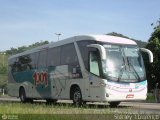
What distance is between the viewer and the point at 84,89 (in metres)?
19.1

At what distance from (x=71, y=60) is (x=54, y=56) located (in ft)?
7.50

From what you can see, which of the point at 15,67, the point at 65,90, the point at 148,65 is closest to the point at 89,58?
the point at 65,90

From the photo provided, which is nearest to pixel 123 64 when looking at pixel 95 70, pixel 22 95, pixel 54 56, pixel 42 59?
pixel 95 70

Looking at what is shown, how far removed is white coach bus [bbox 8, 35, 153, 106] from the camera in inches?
709

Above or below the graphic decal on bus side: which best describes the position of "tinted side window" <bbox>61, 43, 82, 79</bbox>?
above

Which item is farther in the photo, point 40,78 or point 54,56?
point 40,78

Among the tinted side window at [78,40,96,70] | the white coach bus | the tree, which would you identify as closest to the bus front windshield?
the white coach bus

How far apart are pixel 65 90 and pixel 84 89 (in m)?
1.98

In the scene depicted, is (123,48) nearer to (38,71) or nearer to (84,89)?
(84,89)

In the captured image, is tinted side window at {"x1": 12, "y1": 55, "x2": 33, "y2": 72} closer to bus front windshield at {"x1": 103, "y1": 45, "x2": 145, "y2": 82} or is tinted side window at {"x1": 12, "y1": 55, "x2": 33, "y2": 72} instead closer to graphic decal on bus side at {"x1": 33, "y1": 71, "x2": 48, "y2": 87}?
graphic decal on bus side at {"x1": 33, "y1": 71, "x2": 48, "y2": 87}

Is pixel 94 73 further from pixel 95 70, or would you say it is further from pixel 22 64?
pixel 22 64

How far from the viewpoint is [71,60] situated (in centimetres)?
2017

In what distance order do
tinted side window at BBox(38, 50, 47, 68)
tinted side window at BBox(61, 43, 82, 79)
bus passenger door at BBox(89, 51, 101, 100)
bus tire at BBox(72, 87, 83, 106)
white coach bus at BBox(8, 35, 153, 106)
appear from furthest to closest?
tinted side window at BBox(38, 50, 47, 68) < tinted side window at BBox(61, 43, 82, 79) < bus tire at BBox(72, 87, 83, 106) < bus passenger door at BBox(89, 51, 101, 100) < white coach bus at BBox(8, 35, 153, 106)

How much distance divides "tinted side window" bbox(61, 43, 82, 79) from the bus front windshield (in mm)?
1804
